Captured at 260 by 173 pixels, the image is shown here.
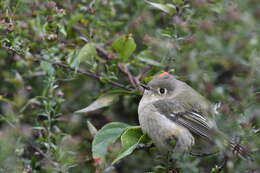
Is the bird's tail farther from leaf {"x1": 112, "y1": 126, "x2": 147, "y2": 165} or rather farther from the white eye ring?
the white eye ring

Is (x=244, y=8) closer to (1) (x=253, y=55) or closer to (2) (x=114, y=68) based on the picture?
(1) (x=253, y=55)

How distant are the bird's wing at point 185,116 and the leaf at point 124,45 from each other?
1.72 ft

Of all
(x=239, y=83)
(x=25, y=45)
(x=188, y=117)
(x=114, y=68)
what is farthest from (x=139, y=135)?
(x=239, y=83)

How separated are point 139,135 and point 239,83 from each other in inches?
61.8

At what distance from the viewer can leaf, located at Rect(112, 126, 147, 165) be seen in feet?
10.4

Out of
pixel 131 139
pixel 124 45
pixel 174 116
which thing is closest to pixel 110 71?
pixel 124 45

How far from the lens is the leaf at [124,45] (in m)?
3.91

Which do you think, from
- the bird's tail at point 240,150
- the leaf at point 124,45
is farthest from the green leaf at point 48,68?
the bird's tail at point 240,150

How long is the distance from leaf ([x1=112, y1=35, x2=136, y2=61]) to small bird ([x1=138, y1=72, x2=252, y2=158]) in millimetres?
340

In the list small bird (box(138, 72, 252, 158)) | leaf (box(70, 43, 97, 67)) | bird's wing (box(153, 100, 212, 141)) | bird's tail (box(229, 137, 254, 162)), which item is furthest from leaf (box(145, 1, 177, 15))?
bird's tail (box(229, 137, 254, 162))

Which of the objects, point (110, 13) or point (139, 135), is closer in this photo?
point (139, 135)

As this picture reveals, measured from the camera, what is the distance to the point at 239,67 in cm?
243

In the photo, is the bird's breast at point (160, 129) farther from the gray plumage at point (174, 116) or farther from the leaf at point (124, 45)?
the leaf at point (124, 45)

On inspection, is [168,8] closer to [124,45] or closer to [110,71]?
[124,45]
